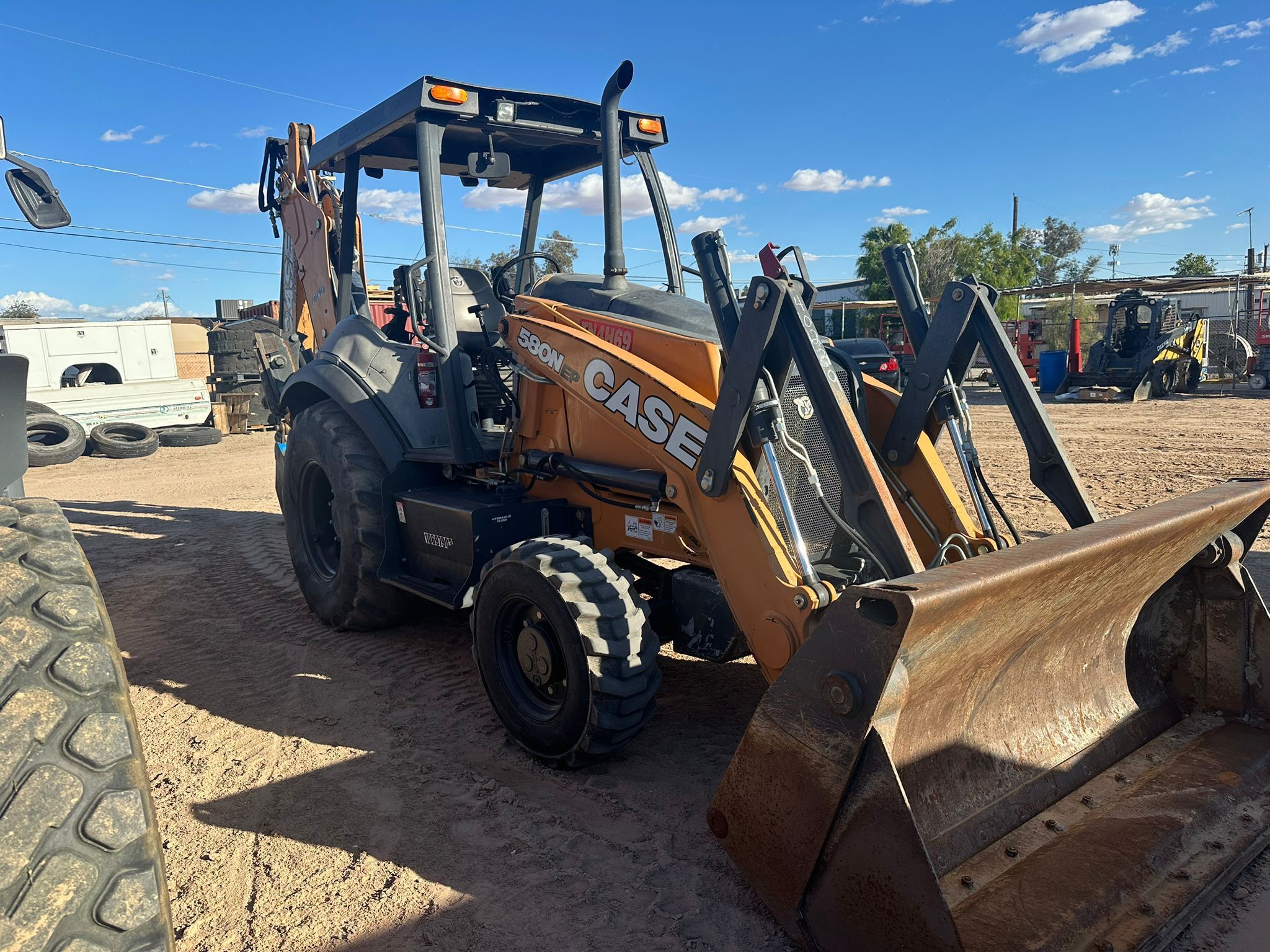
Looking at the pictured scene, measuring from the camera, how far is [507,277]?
17.5ft

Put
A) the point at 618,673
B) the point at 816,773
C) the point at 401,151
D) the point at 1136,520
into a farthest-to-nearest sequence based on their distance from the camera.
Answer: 1. the point at 401,151
2. the point at 618,673
3. the point at 1136,520
4. the point at 816,773

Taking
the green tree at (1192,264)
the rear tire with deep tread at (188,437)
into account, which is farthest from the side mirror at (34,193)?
the green tree at (1192,264)

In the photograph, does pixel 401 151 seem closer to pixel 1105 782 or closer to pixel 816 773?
pixel 816 773

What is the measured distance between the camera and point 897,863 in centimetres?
204

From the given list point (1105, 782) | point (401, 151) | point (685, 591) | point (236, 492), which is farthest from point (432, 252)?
point (236, 492)

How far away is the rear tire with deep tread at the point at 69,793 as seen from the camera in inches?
57.9

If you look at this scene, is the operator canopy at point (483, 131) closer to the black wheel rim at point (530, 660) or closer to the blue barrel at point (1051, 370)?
the black wheel rim at point (530, 660)

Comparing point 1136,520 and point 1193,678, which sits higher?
→ point 1136,520

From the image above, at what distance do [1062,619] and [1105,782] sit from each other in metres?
0.55

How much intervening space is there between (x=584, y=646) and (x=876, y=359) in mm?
12883

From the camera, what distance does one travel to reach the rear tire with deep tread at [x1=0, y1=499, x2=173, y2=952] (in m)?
1.47

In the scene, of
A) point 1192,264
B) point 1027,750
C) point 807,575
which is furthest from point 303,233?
point 1192,264

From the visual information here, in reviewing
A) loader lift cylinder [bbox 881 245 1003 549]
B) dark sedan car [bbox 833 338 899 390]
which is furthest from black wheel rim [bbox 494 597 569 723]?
dark sedan car [bbox 833 338 899 390]

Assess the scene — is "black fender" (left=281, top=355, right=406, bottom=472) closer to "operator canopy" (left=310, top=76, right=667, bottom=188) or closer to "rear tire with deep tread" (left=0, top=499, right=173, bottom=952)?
"operator canopy" (left=310, top=76, right=667, bottom=188)
